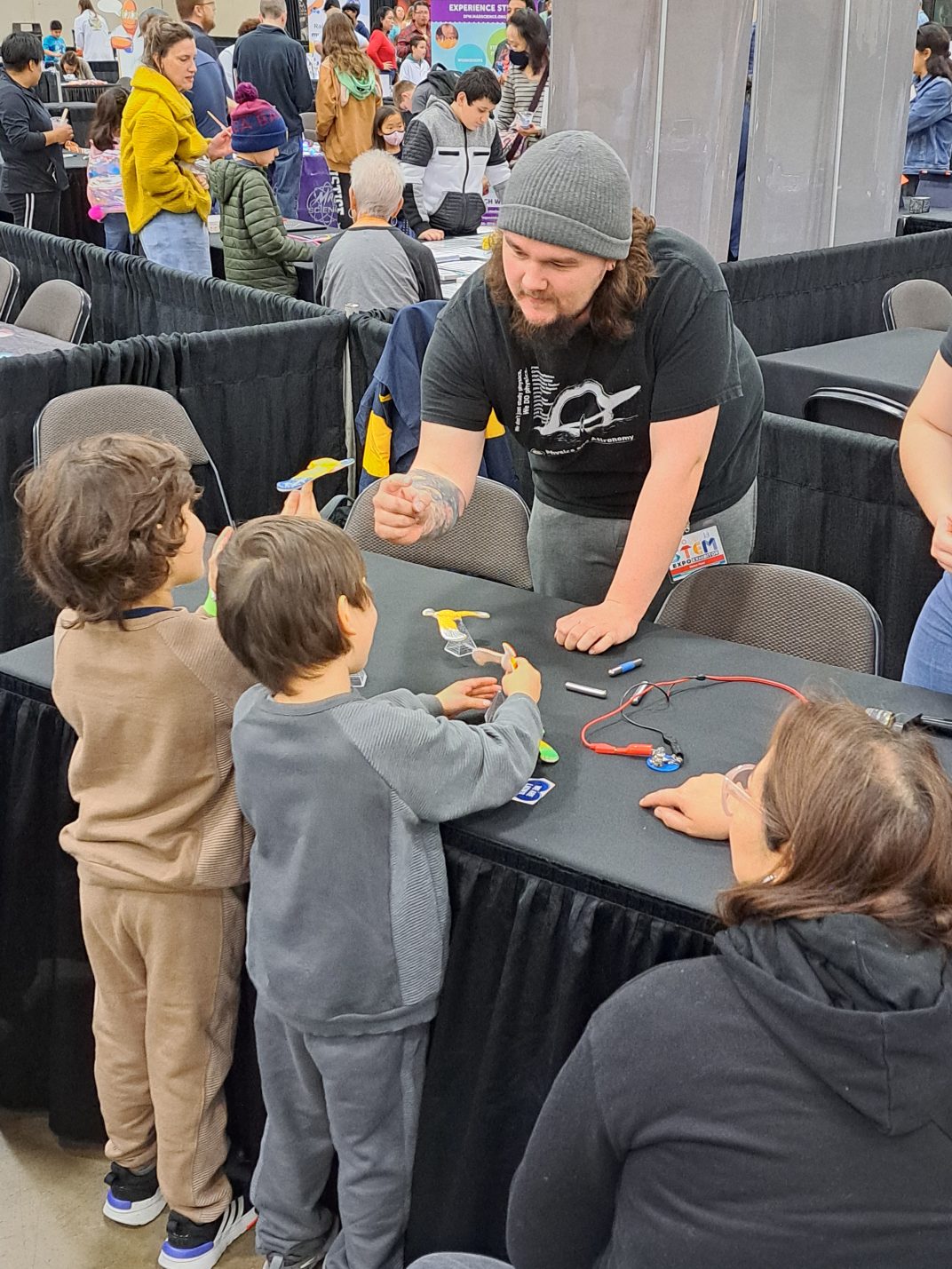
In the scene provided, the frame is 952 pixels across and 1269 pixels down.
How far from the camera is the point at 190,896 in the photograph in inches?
72.3

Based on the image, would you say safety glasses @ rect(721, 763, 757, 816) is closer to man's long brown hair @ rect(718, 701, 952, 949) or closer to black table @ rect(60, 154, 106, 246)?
man's long brown hair @ rect(718, 701, 952, 949)

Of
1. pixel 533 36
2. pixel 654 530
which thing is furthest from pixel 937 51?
pixel 654 530

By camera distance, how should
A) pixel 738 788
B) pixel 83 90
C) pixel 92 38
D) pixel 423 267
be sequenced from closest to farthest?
pixel 738 788, pixel 423 267, pixel 83 90, pixel 92 38

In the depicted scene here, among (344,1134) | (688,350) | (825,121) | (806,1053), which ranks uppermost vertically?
(825,121)

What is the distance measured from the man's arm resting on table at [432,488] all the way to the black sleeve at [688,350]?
1.09 feet

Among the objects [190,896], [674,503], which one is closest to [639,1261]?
[190,896]

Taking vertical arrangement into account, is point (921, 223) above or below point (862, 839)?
above

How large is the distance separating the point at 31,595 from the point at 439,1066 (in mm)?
2315

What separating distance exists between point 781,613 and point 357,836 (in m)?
0.97

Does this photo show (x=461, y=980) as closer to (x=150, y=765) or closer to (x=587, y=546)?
(x=150, y=765)

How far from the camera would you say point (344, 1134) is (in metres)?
1.70

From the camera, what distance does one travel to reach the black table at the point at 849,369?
4.05 metres

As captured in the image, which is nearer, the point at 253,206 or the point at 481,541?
the point at 481,541

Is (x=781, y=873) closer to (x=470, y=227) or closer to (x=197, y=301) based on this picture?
(x=197, y=301)
